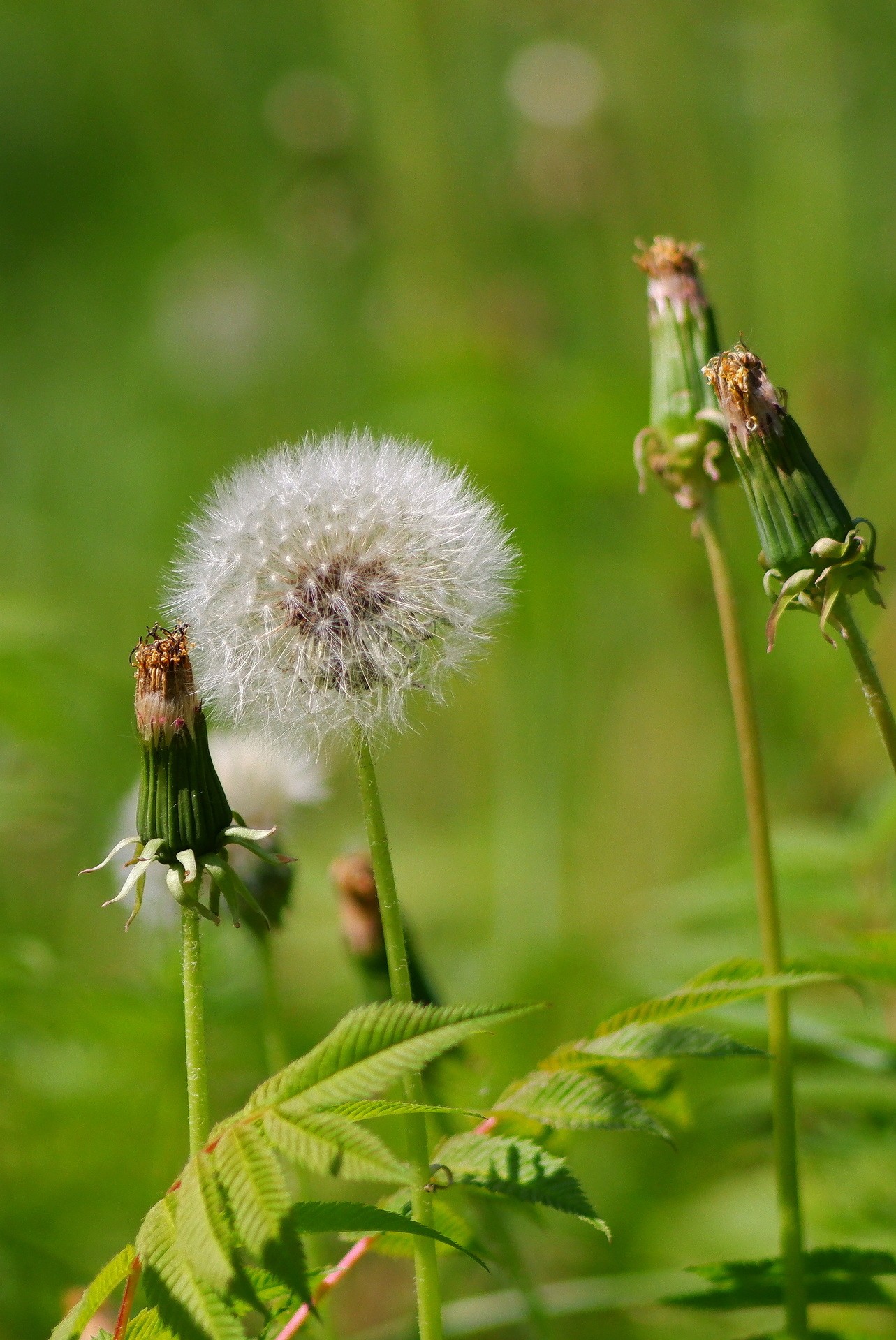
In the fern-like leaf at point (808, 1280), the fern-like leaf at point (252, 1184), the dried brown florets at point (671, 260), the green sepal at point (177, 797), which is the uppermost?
the dried brown florets at point (671, 260)

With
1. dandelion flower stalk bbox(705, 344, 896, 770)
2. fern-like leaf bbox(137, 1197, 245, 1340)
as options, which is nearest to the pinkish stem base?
fern-like leaf bbox(137, 1197, 245, 1340)

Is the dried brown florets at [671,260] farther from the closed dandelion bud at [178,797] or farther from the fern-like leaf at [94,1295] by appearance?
the fern-like leaf at [94,1295]

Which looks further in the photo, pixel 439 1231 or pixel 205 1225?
pixel 439 1231

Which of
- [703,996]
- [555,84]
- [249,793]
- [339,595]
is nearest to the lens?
[703,996]

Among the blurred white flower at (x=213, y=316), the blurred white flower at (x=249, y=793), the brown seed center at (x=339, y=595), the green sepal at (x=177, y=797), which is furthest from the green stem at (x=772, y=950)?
the blurred white flower at (x=213, y=316)

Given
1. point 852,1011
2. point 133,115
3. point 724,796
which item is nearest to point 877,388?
point 724,796

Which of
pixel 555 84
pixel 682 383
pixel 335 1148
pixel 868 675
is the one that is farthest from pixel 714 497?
pixel 555 84

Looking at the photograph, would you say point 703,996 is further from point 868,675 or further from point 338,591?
point 338,591
